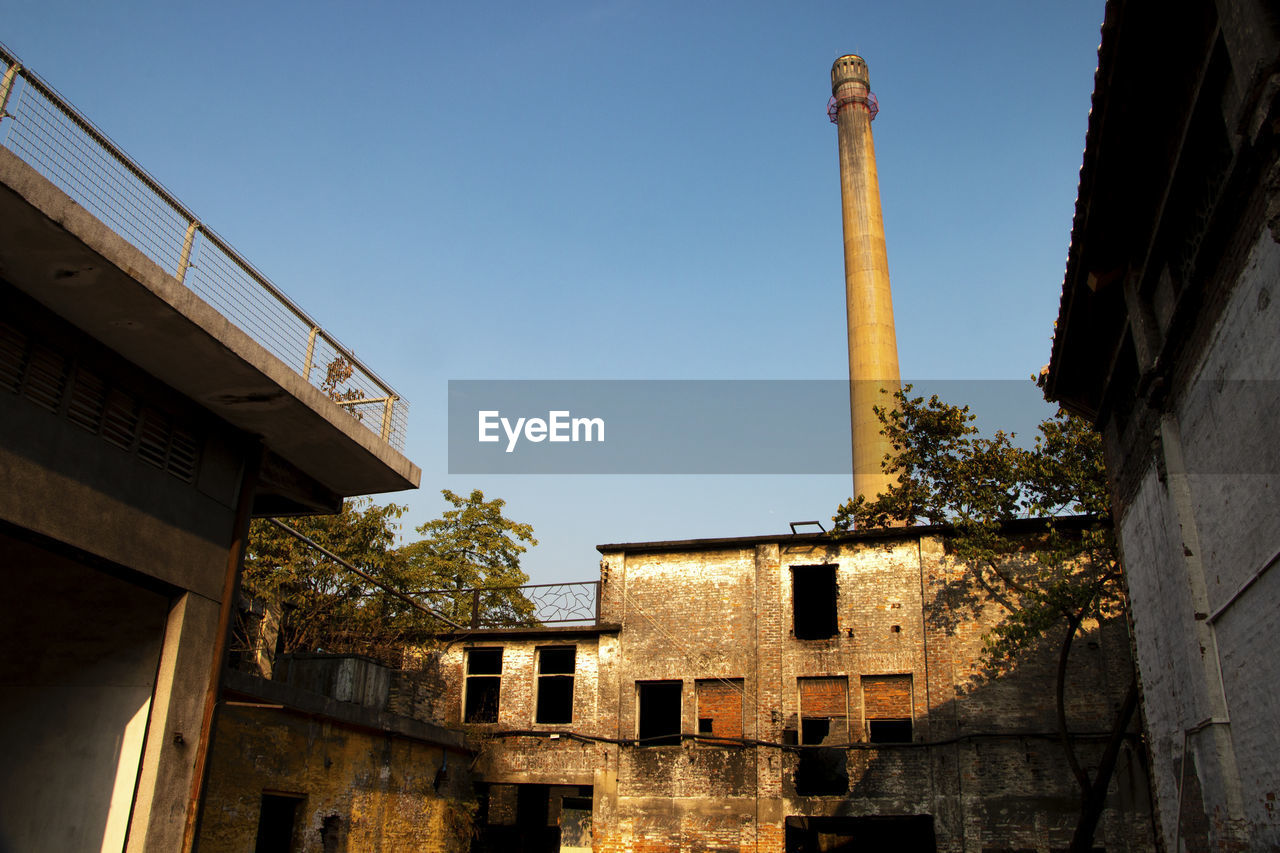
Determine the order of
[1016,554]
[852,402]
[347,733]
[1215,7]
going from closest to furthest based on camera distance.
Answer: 1. [1215,7]
2. [347,733]
3. [1016,554]
4. [852,402]

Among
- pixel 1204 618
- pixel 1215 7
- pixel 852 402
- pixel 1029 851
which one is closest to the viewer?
pixel 1215 7

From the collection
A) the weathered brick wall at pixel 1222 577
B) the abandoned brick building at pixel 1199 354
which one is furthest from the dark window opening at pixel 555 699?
the weathered brick wall at pixel 1222 577

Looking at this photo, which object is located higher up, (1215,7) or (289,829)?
(1215,7)

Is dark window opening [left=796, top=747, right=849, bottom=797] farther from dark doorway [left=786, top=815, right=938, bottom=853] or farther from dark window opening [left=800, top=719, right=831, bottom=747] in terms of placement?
dark doorway [left=786, top=815, right=938, bottom=853]

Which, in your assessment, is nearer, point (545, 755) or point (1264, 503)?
point (1264, 503)

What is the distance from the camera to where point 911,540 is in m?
20.9

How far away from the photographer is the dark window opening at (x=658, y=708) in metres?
21.8

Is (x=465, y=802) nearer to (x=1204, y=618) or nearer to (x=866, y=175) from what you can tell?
(x=1204, y=618)

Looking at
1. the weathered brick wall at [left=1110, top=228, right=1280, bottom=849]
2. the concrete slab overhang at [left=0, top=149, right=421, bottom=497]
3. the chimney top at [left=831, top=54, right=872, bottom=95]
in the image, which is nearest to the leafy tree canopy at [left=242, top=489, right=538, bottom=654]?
the concrete slab overhang at [left=0, top=149, right=421, bottom=497]

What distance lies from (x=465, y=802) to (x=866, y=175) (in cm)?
2815

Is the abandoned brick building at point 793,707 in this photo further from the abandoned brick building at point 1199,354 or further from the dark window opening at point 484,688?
the abandoned brick building at point 1199,354

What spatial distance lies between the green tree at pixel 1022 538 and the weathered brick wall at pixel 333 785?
10.0 meters

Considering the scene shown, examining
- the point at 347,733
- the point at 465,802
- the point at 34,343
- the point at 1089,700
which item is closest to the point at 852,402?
the point at 1089,700

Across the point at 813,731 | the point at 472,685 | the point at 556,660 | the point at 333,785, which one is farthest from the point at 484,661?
the point at 333,785
